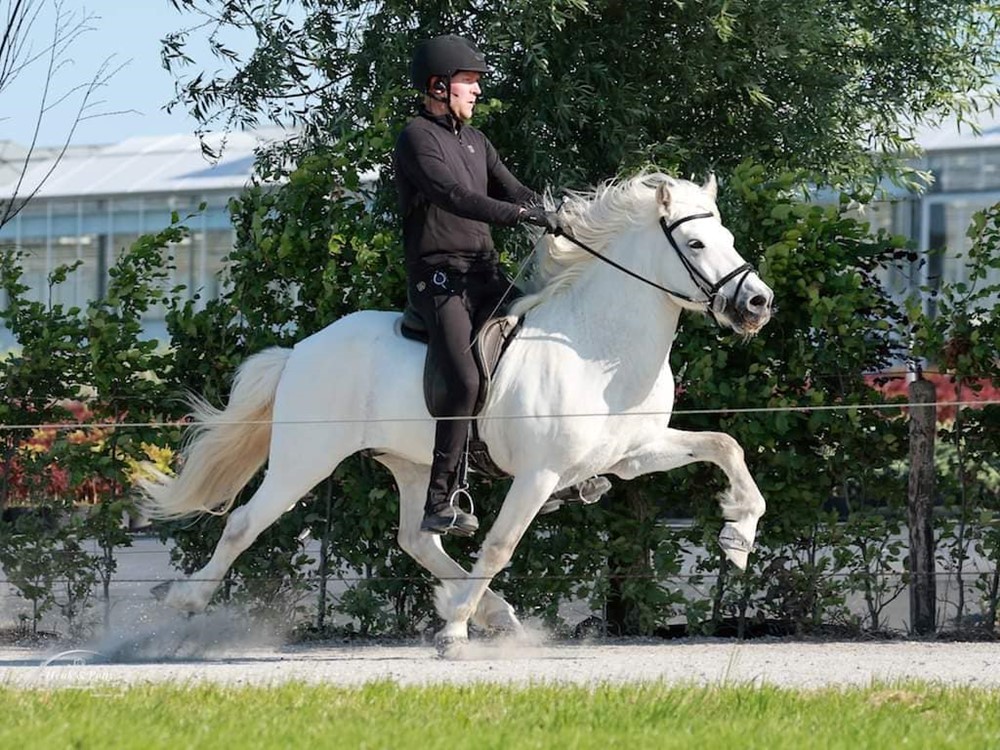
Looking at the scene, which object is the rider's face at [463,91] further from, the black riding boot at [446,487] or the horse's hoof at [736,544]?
the horse's hoof at [736,544]

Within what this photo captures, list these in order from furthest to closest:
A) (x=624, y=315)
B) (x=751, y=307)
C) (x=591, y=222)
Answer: (x=591, y=222) < (x=624, y=315) < (x=751, y=307)

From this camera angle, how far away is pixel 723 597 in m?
9.54

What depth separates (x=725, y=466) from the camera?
328 inches

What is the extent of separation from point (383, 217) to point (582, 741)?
6.49 metres

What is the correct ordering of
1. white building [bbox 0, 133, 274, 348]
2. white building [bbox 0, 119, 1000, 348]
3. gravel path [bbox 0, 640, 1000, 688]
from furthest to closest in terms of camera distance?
white building [bbox 0, 133, 274, 348], white building [bbox 0, 119, 1000, 348], gravel path [bbox 0, 640, 1000, 688]

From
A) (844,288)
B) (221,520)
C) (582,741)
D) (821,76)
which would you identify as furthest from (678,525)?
(582,741)

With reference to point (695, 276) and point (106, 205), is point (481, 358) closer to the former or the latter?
point (695, 276)

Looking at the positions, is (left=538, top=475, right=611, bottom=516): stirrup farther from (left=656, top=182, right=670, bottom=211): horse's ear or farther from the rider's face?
the rider's face

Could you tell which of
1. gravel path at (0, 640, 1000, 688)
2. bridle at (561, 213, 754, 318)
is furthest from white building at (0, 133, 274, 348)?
bridle at (561, 213, 754, 318)

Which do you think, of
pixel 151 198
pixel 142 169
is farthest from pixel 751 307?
pixel 142 169

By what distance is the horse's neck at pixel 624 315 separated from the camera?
827cm

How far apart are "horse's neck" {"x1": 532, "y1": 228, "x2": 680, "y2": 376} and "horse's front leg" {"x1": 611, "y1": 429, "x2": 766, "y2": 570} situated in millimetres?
365

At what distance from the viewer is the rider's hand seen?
320 inches

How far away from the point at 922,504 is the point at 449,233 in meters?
2.92
